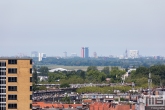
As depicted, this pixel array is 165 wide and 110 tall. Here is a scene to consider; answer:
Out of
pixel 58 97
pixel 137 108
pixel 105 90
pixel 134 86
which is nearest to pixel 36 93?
pixel 58 97

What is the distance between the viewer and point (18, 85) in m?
46.8

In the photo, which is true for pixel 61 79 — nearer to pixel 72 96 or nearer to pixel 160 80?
pixel 160 80

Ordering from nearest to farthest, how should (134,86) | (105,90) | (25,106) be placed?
1. (25,106)
2. (105,90)
3. (134,86)

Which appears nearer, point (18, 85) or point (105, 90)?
point (18, 85)

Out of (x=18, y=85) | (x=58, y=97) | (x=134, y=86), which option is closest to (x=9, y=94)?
(x=18, y=85)

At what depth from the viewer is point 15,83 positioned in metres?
46.9

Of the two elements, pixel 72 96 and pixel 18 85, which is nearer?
pixel 18 85

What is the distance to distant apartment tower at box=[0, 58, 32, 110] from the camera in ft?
153

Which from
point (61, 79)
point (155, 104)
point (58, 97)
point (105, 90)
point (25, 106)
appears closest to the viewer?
point (25, 106)

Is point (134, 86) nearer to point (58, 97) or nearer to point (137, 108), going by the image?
point (58, 97)

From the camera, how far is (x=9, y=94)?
46.8 m

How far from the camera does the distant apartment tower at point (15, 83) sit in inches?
1834

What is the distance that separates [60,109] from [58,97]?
43.7 meters

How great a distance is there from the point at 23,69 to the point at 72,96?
260ft
